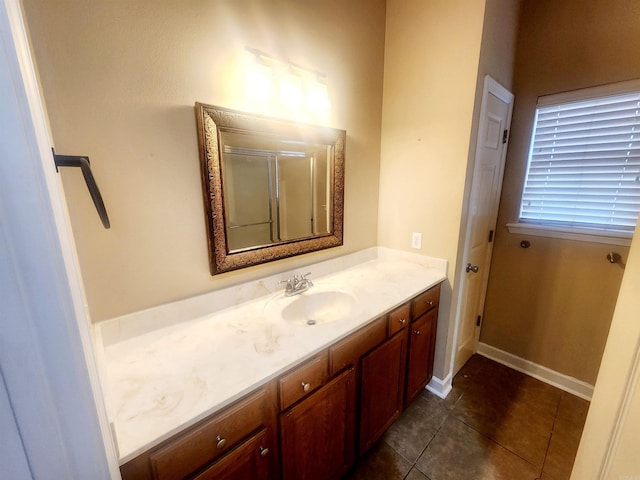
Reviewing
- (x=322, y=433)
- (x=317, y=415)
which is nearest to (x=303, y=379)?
(x=317, y=415)

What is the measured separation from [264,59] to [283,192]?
0.60 m

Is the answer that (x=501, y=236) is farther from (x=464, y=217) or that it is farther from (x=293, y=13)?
(x=293, y=13)

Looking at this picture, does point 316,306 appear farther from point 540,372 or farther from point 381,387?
point 540,372

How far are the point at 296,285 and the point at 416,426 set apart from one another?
1.16m

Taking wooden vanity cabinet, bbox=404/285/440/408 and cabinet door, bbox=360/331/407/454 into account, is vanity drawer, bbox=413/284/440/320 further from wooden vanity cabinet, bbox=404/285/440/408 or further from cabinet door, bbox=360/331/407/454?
cabinet door, bbox=360/331/407/454

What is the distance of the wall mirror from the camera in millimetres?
1142

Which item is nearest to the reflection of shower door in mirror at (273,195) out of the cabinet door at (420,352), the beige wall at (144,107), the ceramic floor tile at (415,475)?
the beige wall at (144,107)

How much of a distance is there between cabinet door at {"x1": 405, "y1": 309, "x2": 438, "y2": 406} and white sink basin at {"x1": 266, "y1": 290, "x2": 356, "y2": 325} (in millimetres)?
414

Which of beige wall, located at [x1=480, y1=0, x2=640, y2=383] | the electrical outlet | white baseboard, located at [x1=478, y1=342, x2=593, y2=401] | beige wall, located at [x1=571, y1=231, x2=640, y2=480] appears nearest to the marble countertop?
the electrical outlet

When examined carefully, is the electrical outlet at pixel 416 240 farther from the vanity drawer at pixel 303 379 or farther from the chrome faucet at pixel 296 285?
Result: the vanity drawer at pixel 303 379

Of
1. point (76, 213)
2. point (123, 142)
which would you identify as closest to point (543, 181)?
point (123, 142)

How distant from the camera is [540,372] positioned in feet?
6.57

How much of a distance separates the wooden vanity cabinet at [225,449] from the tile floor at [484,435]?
0.75 meters

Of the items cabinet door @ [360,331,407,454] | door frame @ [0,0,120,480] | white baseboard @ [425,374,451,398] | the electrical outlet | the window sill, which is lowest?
white baseboard @ [425,374,451,398]
